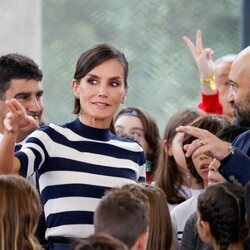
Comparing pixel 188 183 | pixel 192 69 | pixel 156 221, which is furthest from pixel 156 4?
pixel 156 221

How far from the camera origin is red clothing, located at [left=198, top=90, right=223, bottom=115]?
6.41 metres

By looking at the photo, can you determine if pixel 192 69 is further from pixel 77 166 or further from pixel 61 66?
pixel 77 166

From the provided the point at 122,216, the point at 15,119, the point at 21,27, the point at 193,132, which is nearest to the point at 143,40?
the point at 21,27

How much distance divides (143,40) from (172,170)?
7.84 ft

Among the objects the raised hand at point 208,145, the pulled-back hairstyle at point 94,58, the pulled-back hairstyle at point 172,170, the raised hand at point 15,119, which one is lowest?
the pulled-back hairstyle at point 172,170

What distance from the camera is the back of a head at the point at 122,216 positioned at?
12.7 feet

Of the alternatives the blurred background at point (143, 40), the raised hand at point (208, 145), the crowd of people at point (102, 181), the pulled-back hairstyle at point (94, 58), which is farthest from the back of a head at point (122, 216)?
the blurred background at point (143, 40)

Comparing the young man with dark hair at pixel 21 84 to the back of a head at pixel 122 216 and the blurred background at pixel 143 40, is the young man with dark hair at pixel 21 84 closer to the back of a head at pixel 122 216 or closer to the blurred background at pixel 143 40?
the back of a head at pixel 122 216

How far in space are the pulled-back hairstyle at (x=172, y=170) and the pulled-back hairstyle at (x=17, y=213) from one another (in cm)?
161

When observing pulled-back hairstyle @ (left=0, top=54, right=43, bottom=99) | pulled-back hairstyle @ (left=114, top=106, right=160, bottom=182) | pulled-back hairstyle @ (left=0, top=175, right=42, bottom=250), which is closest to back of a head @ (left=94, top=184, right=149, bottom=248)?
pulled-back hairstyle @ (left=0, top=175, right=42, bottom=250)

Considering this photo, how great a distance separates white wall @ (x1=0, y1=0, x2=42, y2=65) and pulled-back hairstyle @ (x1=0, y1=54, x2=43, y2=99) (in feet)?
6.06

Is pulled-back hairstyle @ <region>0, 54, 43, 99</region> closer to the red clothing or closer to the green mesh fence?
the red clothing

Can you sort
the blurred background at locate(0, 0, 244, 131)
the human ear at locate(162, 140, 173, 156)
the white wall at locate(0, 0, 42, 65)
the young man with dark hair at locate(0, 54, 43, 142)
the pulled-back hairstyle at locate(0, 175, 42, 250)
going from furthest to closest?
the blurred background at locate(0, 0, 244, 131), the white wall at locate(0, 0, 42, 65), the human ear at locate(162, 140, 173, 156), the young man with dark hair at locate(0, 54, 43, 142), the pulled-back hairstyle at locate(0, 175, 42, 250)

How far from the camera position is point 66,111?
7824 mm
